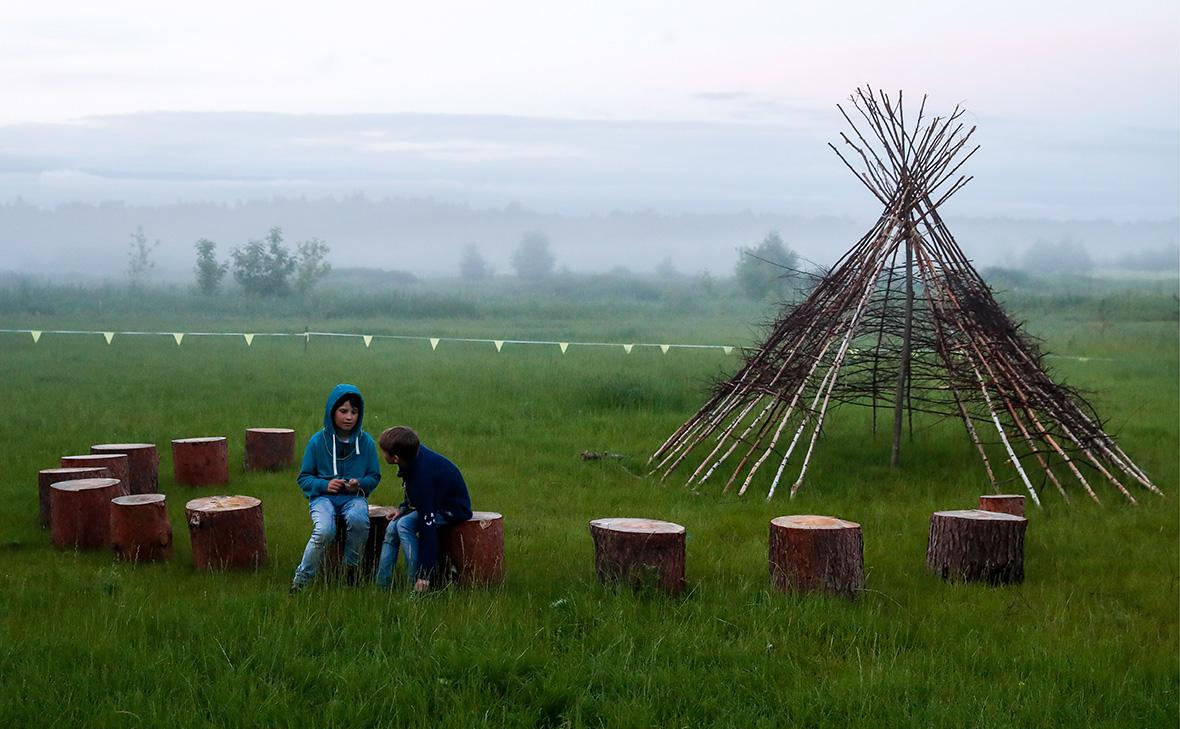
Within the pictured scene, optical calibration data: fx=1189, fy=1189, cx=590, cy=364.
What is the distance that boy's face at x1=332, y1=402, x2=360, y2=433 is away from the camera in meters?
6.61

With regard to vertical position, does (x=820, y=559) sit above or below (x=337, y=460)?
below

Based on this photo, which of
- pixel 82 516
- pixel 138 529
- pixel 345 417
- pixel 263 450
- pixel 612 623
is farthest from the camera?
pixel 263 450

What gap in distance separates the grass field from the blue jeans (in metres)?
0.18

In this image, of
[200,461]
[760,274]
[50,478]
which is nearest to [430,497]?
[50,478]

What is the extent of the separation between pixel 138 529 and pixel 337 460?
1.37 metres

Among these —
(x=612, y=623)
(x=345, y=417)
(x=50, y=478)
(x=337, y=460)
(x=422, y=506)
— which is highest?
(x=345, y=417)

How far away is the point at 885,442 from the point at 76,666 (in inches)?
327

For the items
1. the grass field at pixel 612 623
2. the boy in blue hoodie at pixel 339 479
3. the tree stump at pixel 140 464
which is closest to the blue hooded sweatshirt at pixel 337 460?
the boy in blue hoodie at pixel 339 479

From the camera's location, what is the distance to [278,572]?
21.9ft

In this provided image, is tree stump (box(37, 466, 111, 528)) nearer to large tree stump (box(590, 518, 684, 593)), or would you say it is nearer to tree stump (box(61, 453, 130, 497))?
tree stump (box(61, 453, 130, 497))

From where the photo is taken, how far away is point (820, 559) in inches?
246

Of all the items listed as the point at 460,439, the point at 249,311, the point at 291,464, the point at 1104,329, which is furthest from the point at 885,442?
the point at 249,311

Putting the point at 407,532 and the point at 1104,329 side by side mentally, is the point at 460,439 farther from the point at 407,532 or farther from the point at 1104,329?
the point at 1104,329

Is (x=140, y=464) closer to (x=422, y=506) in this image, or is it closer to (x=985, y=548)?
(x=422, y=506)
